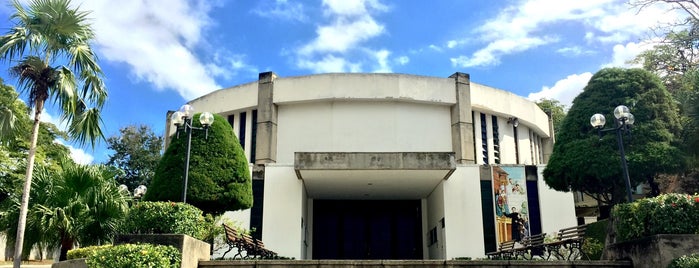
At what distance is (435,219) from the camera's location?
67.7ft

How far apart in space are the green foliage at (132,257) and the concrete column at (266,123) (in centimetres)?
1389

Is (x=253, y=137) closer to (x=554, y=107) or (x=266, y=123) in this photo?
(x=266, y=123)

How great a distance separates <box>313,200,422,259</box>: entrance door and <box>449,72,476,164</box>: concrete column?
111 inches

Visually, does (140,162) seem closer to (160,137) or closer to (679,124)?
(160,137)

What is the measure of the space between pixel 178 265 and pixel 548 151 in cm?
2374

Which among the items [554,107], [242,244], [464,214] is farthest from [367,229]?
[554,107]

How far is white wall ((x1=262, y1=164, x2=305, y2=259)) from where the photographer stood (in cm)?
1820

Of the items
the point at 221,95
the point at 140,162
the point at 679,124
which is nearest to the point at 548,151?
the point at 679,124

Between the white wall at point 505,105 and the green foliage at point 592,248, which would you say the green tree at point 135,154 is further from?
the green foliage at point 592,248

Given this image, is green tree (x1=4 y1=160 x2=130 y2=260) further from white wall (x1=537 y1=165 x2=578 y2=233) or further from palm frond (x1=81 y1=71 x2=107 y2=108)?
white wall (x1=537 y1=165 x2=578 y2=233)

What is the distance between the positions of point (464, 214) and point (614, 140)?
19.2 feet

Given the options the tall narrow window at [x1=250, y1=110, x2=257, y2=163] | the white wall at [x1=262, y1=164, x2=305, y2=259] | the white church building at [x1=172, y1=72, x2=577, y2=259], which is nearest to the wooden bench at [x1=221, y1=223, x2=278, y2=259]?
the white wall at [x1=262, y1=164, x2=305, y2=259]

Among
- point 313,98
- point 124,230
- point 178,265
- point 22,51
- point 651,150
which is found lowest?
point 178,265

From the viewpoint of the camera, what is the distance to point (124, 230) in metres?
8.78
